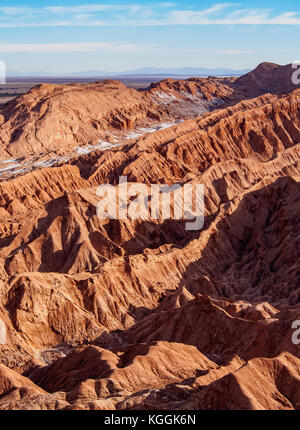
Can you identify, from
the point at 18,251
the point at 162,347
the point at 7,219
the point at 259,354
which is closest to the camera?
the point at 162,347

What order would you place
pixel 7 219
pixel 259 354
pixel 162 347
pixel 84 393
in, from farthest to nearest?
pixel 7 219, pixel 259 354, pixel 162 347, pixel 84 393

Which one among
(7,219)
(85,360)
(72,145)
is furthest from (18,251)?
(72,145)

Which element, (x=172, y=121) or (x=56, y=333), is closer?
(x=56, y=333)

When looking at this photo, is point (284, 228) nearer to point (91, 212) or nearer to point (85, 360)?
point (91, 212)

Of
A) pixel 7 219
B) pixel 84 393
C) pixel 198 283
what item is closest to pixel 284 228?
pixel 198 283

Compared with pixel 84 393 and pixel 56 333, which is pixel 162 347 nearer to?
pixel 84 393

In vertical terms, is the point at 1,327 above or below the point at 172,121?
below
